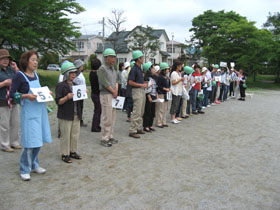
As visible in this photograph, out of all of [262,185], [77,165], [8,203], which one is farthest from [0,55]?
[262,185]

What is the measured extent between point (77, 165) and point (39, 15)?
17327 mm

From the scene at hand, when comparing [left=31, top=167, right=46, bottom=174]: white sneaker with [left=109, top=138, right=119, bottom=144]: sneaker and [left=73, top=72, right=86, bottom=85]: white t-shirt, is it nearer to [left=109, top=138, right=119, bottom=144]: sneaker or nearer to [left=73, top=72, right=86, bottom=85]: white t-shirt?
[left=109, top=138, right=119, bottom=144]: sneaker

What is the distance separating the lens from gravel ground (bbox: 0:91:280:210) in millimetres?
3512

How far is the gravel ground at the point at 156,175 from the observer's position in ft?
11.5

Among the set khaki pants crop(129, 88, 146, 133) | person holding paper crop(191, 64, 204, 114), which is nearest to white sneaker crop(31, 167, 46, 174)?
khaki pants crop(129, 88, 146, 133)

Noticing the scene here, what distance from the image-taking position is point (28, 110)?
13.1 ft

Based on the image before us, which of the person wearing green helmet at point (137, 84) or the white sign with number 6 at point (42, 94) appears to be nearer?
the white sign with number 6 at point (42, 94)

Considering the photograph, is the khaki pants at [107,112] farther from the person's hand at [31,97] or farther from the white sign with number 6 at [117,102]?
the person's hand at [31,97]

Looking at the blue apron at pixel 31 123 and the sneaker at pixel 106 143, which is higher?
the blue apron at pixel 31 123

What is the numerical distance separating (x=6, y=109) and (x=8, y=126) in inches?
14.0

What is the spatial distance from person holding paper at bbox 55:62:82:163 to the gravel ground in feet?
1.22

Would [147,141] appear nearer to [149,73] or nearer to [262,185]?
[149,73]

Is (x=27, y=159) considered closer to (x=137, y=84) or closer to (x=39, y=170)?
(x=39, y=170)

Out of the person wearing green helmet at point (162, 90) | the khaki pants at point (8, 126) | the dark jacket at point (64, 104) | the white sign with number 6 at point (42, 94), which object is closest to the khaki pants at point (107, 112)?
the dark jacket at point (64, 104)
